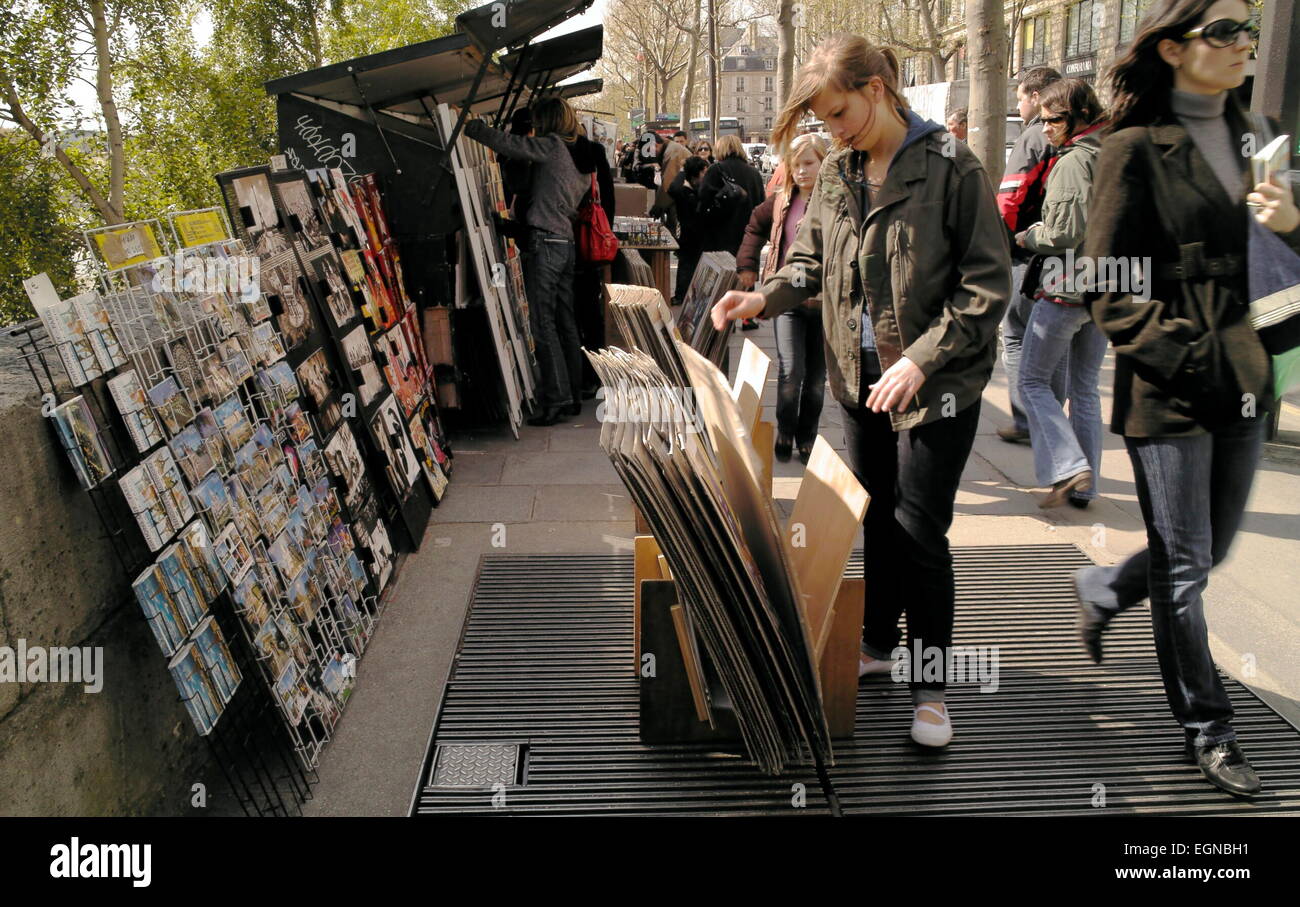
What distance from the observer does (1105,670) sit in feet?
11.6

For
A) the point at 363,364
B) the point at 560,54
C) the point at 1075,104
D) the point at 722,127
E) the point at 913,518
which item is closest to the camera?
the point at 913,518

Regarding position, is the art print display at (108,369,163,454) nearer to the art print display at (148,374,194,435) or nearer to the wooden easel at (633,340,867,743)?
the art print display at (148,374,194,435)

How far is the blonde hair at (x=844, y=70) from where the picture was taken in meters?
2.74

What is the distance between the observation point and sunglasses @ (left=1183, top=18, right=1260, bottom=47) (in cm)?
250

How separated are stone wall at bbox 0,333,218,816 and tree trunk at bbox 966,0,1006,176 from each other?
740 centimetres

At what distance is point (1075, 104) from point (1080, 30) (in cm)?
4761

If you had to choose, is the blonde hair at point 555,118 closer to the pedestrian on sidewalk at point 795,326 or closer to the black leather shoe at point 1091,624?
the pedestrian on sidewalk at point 795,326

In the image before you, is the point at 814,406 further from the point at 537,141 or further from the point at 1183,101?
the point at 1183,101

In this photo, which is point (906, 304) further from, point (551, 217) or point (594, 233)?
point (594, 233)

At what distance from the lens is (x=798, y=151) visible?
544 centimetres

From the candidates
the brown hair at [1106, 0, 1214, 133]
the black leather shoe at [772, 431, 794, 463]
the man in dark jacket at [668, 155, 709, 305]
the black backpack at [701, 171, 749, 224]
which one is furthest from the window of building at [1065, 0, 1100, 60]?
the brown hair at [1106, 0, 1214, 133]

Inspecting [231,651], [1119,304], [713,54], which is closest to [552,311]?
[231,651]

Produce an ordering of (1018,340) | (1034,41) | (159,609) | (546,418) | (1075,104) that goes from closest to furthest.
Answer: (159,609) < (1075,104) < (1018,340) < (546,418) < (1034,41)
